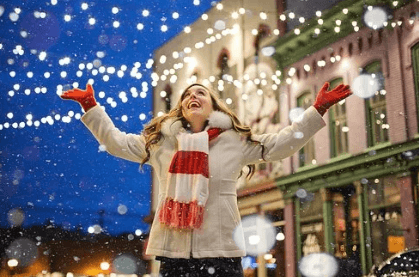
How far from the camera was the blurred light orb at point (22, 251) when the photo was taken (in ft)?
95.6

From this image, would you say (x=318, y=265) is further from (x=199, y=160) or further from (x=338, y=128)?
(x=199, y=160)

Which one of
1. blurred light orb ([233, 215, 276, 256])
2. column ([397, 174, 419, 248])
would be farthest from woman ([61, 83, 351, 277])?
blurred light orb ([233, 215, 276, 256])

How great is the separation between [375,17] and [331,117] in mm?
2012

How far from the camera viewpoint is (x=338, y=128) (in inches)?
431

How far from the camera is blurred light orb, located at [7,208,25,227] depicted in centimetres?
3191

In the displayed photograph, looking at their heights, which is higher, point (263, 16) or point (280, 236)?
point (263, 16)

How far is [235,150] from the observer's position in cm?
329

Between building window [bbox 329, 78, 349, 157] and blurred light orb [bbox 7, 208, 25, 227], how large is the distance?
23.9m

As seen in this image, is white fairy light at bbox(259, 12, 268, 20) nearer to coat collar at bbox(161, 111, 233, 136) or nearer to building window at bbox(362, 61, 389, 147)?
building window at bbox(362, 61, 389, 147)

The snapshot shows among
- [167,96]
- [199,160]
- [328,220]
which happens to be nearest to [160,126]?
[199,160]

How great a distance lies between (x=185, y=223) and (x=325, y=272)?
7.43 metres

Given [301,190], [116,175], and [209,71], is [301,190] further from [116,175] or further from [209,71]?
[116,175]

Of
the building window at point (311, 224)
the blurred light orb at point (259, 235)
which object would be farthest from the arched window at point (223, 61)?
the building window at point (311, 224)

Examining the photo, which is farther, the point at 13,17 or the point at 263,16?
the point at 263,16
